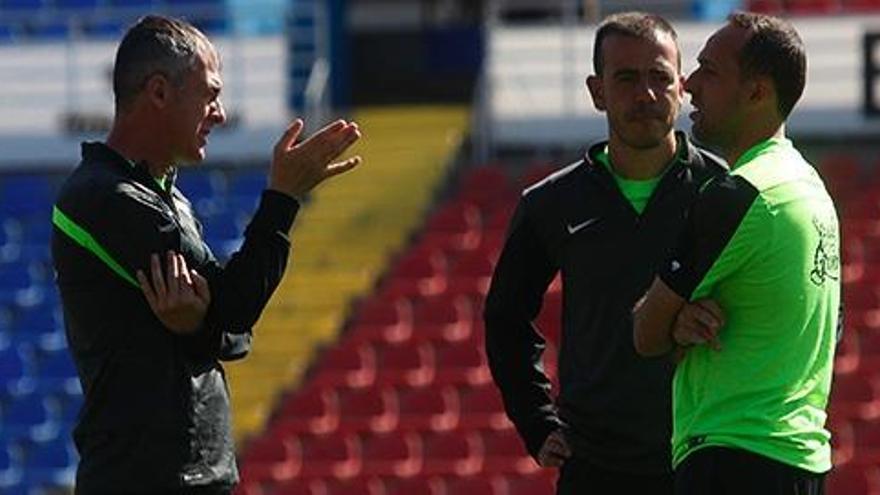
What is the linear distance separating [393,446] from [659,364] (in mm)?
6489

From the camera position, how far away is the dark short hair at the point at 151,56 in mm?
4973

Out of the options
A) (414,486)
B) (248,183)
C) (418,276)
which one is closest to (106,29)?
(248,183)

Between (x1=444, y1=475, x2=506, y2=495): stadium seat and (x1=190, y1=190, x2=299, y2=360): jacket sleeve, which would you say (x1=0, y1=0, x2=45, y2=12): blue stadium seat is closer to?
(x1=444, y1=475, x2=506, y2=495): stadium seat

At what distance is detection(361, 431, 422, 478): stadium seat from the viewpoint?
11.8 meters

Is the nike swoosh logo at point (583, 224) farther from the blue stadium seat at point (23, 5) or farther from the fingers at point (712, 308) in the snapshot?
the blue stadium seat at point (23, 5)

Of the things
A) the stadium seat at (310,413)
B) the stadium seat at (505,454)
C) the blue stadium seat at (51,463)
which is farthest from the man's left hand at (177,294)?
the blue stadium seat at (51,463)

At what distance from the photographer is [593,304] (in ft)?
18.3

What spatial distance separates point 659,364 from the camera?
5.55 m

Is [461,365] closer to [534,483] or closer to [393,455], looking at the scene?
[393,455]

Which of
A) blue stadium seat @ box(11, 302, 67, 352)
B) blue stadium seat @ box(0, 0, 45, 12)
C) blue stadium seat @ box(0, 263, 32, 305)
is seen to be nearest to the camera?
blue stadium seat @ box(11, 302, 67, 352)

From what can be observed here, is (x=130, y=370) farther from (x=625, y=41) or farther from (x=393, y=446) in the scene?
(x=393, y=446)

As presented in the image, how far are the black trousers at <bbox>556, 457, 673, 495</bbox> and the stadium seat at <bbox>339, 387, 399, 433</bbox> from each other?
6.55 m

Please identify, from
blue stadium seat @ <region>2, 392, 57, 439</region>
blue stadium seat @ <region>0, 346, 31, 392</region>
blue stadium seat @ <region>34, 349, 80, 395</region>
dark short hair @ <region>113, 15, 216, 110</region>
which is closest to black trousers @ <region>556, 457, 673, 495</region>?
dark short hair @ <region>113, 15, 216, 110</region>

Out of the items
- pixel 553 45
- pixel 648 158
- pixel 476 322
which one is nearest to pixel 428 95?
pixel 553 45
